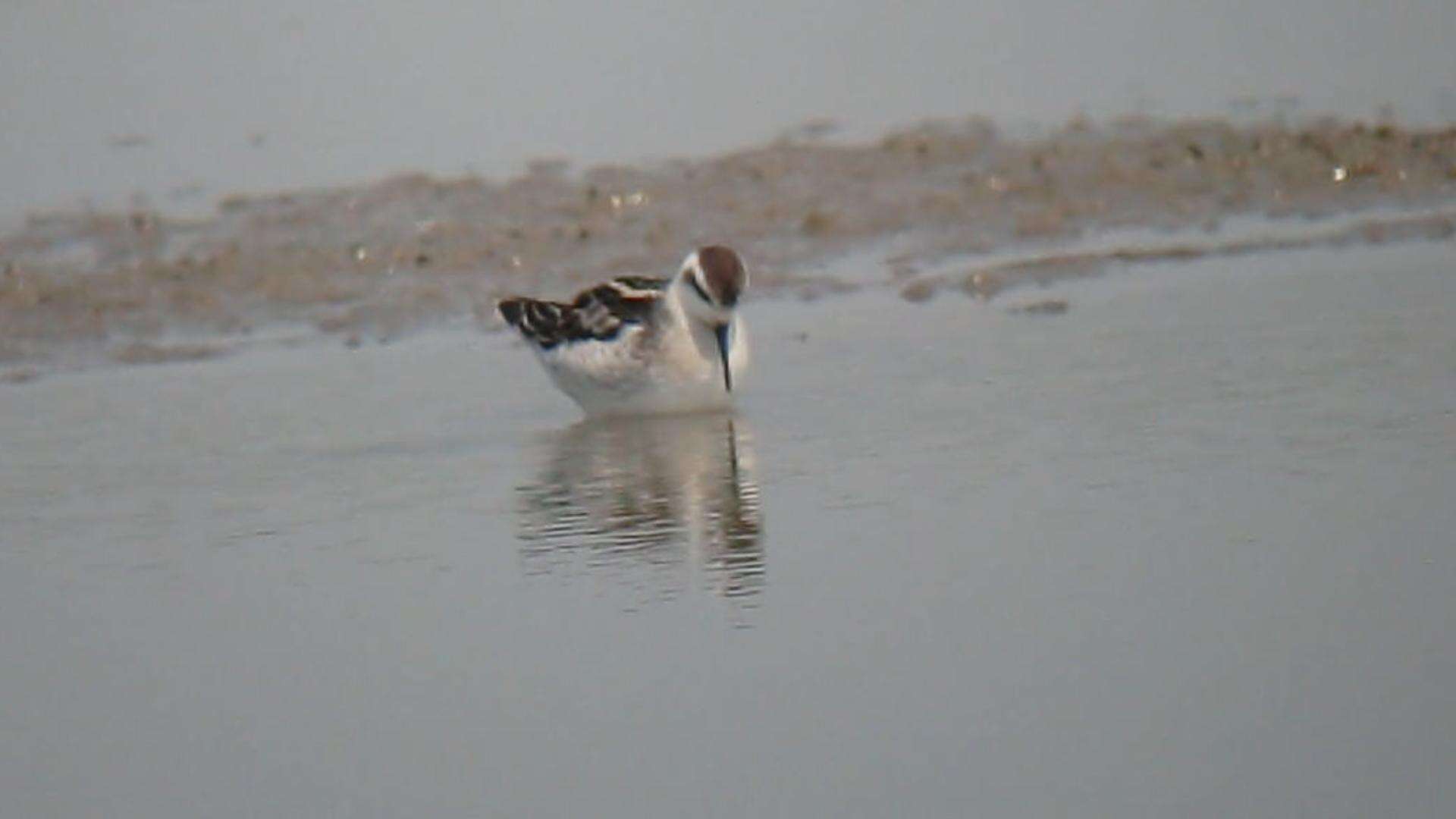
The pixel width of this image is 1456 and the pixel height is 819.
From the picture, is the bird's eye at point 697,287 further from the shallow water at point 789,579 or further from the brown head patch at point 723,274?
the shallow water at point 789,579

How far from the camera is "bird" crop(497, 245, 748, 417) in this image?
10.8 meters

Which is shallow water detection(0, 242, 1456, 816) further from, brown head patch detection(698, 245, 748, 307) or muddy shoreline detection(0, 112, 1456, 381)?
muddy shoreline detection(0, 112, 1456, 381)

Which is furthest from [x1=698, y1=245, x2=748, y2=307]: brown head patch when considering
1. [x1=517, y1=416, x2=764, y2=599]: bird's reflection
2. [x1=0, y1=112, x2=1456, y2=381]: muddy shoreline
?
[x1=0, y1=112, x2=1456, y2=381]: muddy shoreline

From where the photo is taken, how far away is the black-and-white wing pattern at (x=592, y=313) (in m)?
11.0

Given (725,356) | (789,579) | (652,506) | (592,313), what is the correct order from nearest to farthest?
(789,579) < (652,506) < (725,356) < (592,313)

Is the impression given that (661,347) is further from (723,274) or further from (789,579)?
(789,579)

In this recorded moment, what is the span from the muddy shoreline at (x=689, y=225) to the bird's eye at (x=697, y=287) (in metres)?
1.51

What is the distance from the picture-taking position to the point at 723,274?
10953 mm

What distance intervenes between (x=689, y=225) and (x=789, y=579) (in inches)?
246

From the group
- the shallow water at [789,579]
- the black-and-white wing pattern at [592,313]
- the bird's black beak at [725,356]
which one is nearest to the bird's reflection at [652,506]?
the shallow water at [789,579]

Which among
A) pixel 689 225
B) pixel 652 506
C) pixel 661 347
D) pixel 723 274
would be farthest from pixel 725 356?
→ pixel 689 225

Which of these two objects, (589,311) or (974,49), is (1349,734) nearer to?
(589,311)

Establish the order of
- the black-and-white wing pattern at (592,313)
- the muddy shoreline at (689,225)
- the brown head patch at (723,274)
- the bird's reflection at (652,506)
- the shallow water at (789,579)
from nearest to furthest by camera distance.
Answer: the shallow water at (789,579) < the bird's reflection at (652,506) < the brown head patch at (723,274) < the black-and-white wing pattern at (592,313) < the muddy shoreline at (689,225)

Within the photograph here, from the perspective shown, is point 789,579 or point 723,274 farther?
point 723,274
